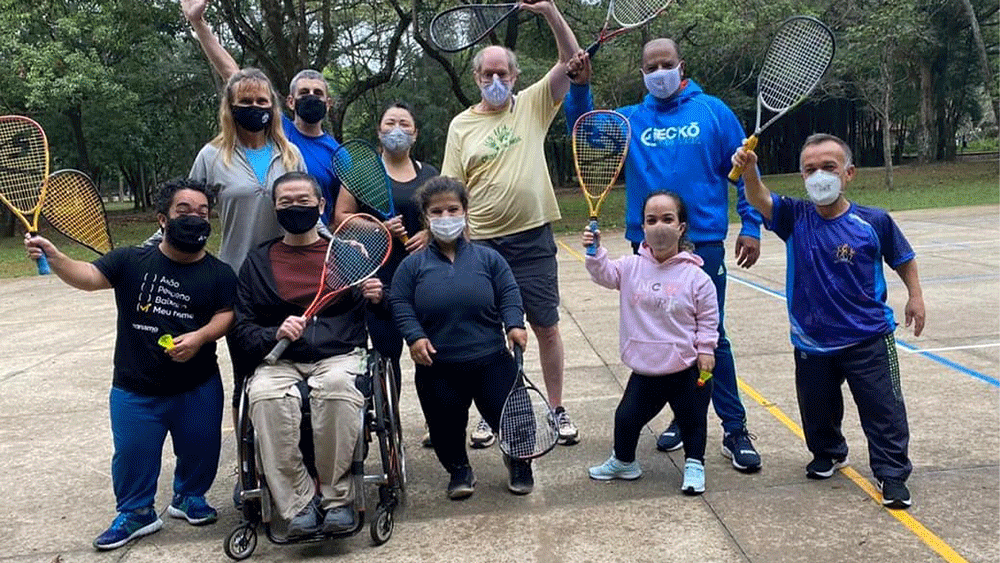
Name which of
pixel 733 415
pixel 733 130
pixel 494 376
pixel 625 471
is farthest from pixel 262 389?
pixel 733 130

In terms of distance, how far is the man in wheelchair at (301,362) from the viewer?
3.19 metres

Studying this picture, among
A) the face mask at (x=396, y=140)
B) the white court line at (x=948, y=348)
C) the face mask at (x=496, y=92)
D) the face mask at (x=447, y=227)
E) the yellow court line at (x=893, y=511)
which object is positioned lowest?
the white court line at (x=948, y=348)

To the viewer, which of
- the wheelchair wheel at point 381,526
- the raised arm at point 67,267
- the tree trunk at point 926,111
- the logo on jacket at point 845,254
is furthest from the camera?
the tree trunk at point 926,111

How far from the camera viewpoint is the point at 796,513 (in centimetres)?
336

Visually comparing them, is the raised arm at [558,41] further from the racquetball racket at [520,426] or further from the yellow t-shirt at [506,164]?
A: the racquetball racket at [520,426]

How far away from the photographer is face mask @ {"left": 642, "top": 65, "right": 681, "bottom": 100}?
3861 mm

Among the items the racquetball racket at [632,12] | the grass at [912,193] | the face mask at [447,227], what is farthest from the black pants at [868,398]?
the grass at [912,193]

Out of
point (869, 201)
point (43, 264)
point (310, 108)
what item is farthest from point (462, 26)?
point (869, 201)

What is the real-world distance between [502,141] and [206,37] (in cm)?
163

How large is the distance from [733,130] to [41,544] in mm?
3716

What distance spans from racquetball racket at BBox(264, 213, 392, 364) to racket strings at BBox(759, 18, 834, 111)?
6.34ft

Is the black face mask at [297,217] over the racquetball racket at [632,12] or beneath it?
beneath

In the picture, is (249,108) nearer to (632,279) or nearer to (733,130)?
(632,279)

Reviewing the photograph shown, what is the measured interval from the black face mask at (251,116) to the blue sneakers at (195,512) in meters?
1.74
